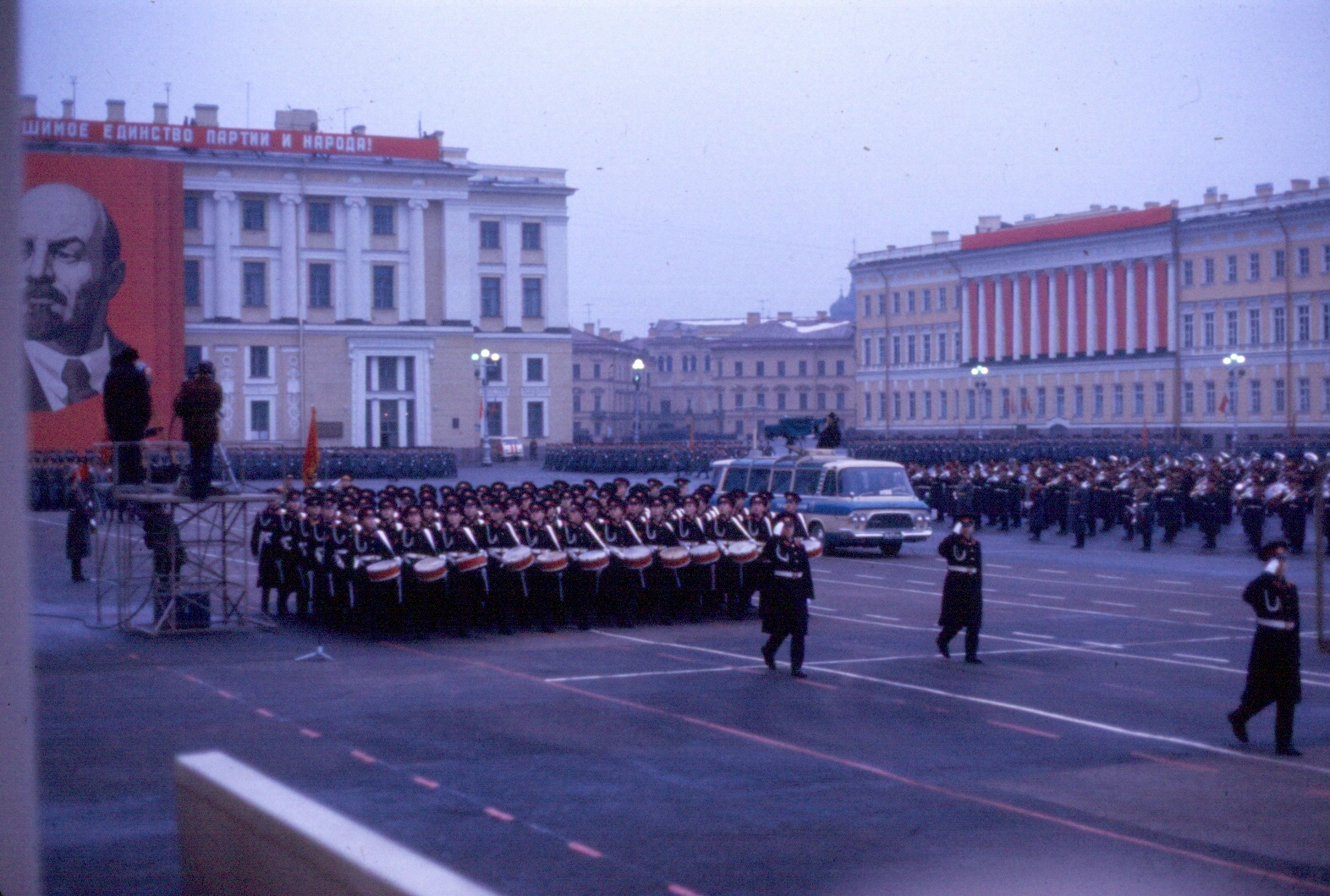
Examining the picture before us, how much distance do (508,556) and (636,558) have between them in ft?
6.08

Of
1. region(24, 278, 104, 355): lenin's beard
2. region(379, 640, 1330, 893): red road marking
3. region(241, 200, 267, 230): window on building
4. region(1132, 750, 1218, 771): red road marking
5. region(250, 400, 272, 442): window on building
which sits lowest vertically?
region(1132, 750, 1218, 771): red road marking

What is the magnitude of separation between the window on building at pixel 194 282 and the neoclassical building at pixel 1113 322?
3870 centimetres

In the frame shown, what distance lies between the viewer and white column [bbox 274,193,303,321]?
77.6 m

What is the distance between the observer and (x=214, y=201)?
250 feet

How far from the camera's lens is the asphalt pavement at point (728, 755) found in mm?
8516

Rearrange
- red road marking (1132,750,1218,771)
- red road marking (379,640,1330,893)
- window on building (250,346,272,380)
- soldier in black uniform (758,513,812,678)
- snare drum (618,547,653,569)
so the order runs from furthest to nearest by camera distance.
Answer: window on building (250,346,272,380)
snare drum (618,547,653,569)
soldier in black uniform (758,513,812,678)
red road marking (1132,750,1218,771)
red road marking (379,640,1330,893)

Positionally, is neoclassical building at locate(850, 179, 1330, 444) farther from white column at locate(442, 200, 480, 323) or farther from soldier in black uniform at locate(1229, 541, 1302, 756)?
soldier in black uniform at locate(1229, 541, 1302, 756)

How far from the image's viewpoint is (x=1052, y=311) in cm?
9331

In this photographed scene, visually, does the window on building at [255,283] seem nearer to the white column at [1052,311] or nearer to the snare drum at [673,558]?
the white column at [1052,311]

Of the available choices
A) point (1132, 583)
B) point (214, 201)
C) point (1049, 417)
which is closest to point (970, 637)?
point (1132, 583)

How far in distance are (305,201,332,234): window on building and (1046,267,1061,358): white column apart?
43.4 metres

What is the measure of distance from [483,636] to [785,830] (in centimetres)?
1119

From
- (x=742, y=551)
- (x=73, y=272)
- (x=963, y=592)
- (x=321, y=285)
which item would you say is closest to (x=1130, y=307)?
(x=321, y=285)

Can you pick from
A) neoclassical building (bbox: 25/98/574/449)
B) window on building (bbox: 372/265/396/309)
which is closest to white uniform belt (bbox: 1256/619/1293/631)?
neoclassical building (bbox: 25/98/574/449)
